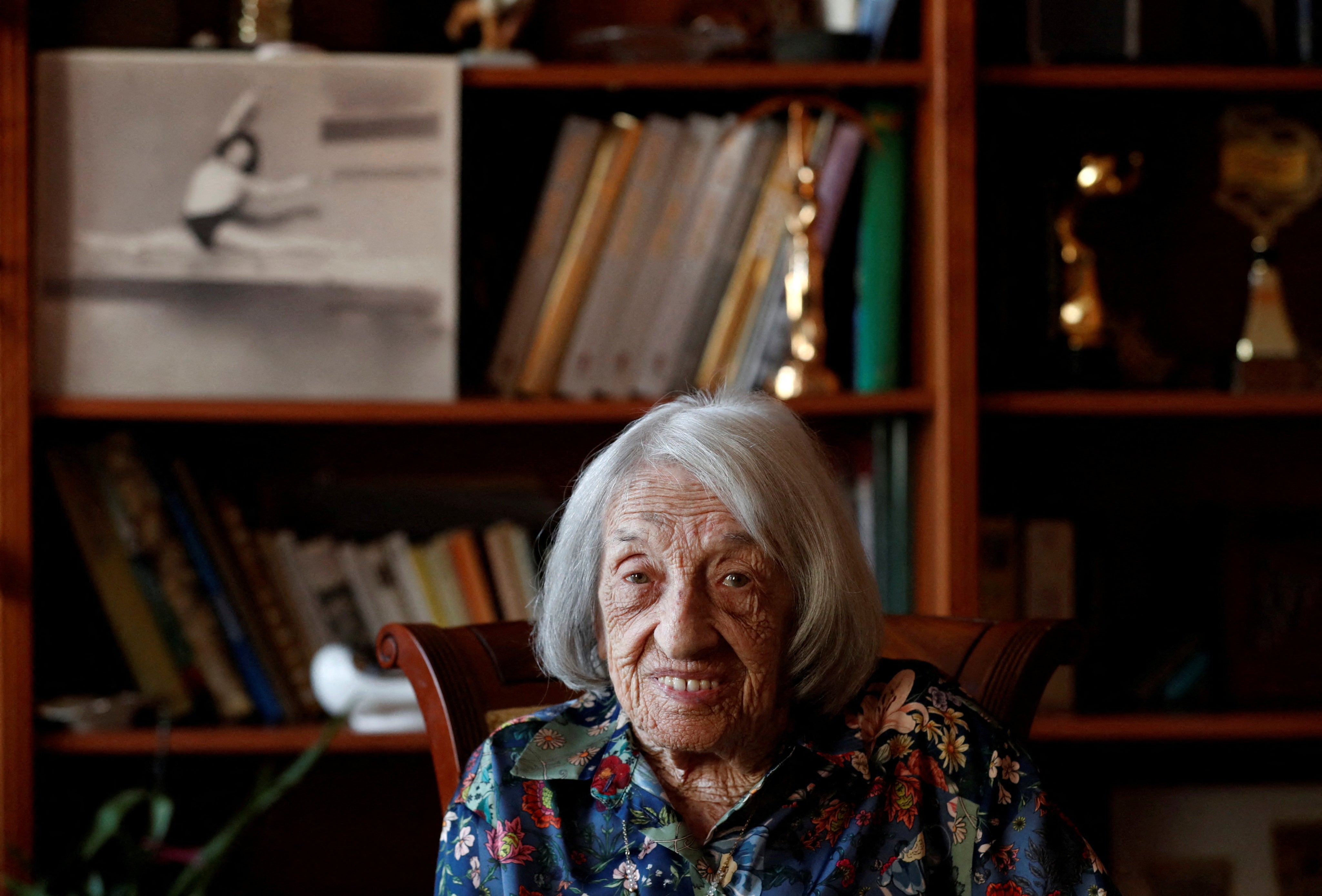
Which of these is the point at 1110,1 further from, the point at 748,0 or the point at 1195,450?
the point at 1195,450

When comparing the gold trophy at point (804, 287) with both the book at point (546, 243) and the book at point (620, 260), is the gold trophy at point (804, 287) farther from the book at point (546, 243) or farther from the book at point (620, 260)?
the book at point (546, 243)

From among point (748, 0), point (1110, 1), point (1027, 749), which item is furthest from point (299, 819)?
point (1110, 1)

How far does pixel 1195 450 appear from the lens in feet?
6.81

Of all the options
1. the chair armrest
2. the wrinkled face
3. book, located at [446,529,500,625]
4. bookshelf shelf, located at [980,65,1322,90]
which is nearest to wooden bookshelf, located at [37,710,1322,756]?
book, located at [446,529,500,625]

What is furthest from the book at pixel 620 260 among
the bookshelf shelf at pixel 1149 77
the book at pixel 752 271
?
the bookshelf shelf at pixel 1149 77

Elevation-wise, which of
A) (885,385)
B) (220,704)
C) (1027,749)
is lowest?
(220,704)

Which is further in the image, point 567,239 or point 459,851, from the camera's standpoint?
point 567,239

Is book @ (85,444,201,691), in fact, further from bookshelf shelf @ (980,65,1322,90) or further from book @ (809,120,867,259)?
bookshelf shelf @ (980,65,1322,90)

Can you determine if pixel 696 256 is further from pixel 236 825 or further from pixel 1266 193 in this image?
pixel 236 825

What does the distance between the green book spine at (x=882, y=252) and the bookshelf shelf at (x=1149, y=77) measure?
0.15 m

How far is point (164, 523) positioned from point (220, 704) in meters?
0.28

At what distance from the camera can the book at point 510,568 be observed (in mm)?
1846

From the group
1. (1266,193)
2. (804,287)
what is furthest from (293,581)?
(1266,193)

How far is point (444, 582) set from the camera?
1.84 meters
